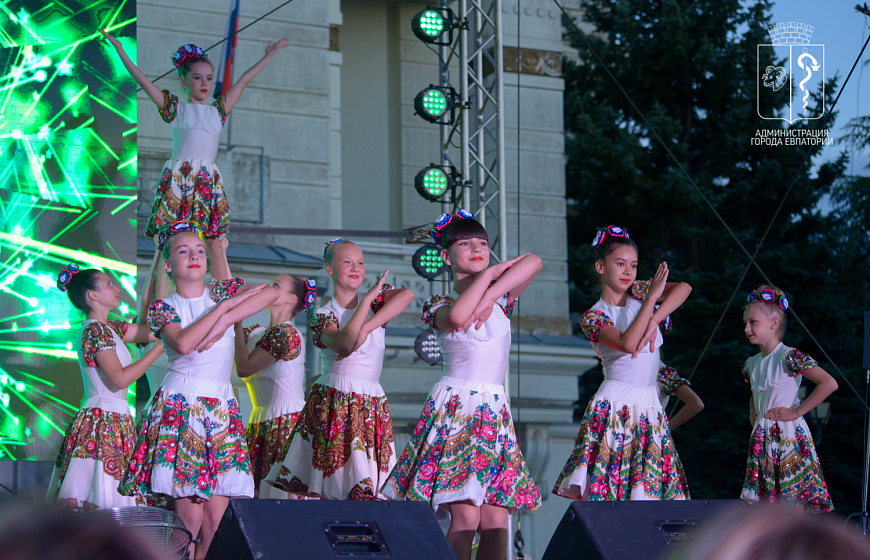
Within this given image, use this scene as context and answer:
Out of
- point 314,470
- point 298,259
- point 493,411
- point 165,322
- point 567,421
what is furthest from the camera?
point 567,421

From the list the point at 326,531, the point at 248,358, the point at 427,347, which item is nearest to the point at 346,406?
the point at 248,358

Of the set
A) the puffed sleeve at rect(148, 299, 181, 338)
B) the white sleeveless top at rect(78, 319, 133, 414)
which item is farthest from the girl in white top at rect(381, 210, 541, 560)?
the white sleeveless top at rect(78, 319, 133, 414)

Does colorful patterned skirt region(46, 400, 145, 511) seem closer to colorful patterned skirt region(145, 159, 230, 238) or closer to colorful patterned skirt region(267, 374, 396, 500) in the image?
colorful patterned skirt region(267, 374, 396, 500)

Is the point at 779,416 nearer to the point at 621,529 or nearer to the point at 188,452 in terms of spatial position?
the point at 621,529

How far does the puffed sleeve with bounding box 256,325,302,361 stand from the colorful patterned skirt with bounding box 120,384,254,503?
31.2 inches

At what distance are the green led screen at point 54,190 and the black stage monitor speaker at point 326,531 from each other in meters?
3.02

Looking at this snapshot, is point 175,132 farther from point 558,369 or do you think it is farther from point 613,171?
point 613,171

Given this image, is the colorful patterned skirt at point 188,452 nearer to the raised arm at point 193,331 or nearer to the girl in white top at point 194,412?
the girl in white top at point 194,412

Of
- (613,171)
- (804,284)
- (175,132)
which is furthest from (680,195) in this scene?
(175,132)

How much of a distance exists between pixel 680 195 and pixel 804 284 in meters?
1.95


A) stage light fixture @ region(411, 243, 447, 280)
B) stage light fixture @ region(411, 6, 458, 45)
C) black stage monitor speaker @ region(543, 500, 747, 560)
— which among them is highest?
stage light fixture @ region(411, 6, 458, 45)

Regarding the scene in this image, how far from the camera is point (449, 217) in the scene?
3.53 m

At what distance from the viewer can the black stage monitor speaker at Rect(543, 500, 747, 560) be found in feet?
8.32

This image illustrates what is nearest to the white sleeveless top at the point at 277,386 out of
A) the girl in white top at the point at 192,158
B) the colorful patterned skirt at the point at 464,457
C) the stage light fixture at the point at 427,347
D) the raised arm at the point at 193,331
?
the girl in white top at the point at 192,158
